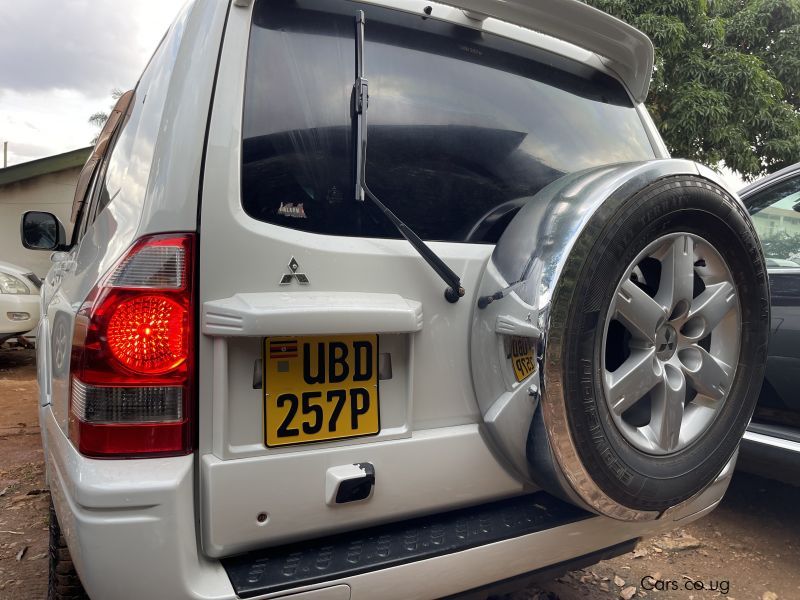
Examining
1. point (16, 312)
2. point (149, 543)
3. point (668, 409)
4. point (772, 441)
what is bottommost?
point (16, 312)

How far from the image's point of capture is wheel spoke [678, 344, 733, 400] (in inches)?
66.4

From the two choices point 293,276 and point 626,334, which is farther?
point 626,334

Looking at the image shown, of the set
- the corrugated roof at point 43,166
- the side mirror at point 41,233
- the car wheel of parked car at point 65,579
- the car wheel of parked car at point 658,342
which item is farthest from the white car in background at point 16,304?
the car wheel of parked car at point 658,342

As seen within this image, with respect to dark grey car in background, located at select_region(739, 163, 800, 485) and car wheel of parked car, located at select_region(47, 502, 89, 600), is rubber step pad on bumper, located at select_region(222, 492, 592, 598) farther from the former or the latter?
dark grey car in background, located at select_region(739, 163, 800, 485)

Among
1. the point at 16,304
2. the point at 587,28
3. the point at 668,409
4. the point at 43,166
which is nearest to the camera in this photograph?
the point at 668,409

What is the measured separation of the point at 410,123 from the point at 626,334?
0.86m

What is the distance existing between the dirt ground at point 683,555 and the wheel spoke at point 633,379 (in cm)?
125

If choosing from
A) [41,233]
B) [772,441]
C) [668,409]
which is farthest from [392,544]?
[41,233]

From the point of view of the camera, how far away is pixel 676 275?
161 cm

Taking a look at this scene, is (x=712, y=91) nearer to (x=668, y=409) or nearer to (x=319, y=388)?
(x=668, y=409)

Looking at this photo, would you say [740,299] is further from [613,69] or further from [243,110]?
[243,110]

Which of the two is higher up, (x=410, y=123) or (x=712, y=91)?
(x=712, y=91)

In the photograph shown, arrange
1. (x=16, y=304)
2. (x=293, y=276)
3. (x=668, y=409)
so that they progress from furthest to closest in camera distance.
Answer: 1. (x=16, y=304)
2. (x=668, y=409)
3. (x=293, y=276)

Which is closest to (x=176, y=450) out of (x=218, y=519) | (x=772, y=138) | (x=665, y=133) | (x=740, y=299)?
(x=218, y=519)
